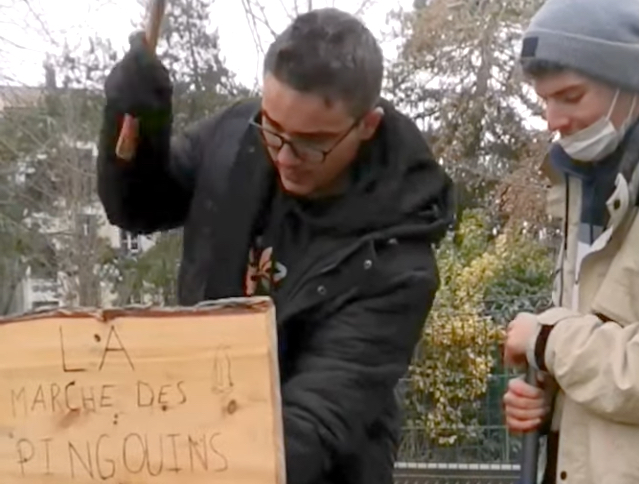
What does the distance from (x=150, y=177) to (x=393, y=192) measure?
0.43 metres

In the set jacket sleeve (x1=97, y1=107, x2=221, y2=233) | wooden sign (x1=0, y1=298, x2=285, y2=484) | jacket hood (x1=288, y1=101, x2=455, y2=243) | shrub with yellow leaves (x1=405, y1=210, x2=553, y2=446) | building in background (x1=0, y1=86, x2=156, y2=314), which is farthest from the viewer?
building in background (x1=0, y1=86, x2=156, y2=314)

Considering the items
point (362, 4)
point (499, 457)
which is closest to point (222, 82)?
point (362, 4)

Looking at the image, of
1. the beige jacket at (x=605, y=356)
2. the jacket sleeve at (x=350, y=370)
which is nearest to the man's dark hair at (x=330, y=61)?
the jacket sleeve at (x=350, y=370)

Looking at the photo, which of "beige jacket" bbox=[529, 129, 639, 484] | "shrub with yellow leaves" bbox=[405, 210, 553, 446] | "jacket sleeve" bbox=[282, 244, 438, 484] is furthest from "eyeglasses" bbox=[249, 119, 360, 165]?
"shrub with yellow leaves" bbox=[405, 210, 553, 446]

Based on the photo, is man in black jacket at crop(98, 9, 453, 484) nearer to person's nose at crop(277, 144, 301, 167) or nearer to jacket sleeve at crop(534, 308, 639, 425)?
person's nose at crop(277, 144, 301, 167)

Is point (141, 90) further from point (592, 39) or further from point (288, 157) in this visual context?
point (592, 39)

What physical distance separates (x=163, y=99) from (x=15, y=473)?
2.15ft

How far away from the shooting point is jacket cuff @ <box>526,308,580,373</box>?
2.17 metres

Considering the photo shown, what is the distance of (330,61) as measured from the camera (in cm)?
202

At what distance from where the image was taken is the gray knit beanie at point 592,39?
215cm

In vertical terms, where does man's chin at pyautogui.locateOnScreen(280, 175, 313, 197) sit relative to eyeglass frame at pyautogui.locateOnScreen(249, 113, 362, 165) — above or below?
below

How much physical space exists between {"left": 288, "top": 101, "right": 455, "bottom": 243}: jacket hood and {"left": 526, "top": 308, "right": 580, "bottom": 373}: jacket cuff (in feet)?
0.71

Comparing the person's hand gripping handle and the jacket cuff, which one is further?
the person's hand gripping handle

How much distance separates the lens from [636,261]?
2.08m
